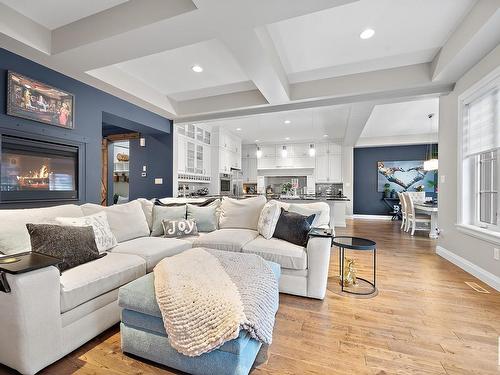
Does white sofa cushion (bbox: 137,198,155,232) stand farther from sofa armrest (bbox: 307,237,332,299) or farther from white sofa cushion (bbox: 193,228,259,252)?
sofa armrest (bbox: 307,237,332,299)

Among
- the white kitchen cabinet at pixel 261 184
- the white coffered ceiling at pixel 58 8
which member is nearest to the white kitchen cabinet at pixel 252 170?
the white kitchen cabinet at pixel 261 184

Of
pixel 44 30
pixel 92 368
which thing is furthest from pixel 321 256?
pixel 44 30

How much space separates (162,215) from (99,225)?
0.90 meters

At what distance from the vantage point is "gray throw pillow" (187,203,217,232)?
321 centimetres

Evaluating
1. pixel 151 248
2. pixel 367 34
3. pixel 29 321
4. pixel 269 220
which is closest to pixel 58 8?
pixel 151 248

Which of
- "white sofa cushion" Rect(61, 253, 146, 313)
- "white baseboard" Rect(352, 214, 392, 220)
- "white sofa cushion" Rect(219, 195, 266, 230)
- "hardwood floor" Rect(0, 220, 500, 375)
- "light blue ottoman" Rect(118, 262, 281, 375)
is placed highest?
"white sofa cushion" Rect(219, 195, 266, 230)

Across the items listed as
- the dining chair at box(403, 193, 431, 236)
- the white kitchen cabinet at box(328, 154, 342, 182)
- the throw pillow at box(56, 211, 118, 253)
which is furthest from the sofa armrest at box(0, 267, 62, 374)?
the white kitchen cabinet at box(328, 154, 342, 182)

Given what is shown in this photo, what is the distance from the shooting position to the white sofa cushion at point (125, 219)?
2546 mm

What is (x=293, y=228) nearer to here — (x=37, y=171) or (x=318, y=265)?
(x=318, y=265)

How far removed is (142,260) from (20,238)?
89 cm

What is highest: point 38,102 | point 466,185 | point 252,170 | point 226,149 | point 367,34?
point 367,34

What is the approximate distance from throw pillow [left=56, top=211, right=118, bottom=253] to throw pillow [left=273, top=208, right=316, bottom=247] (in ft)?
5.65

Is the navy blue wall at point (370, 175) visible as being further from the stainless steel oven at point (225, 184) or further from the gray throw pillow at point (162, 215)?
the gray throw pillow at point (162, 215)

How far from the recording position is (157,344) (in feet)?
4.62
